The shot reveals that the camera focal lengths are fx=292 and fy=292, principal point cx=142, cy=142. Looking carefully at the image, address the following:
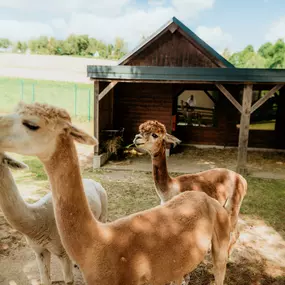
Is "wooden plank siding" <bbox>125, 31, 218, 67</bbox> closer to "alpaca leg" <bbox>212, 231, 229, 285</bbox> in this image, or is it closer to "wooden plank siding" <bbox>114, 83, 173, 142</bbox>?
"wooden plank siding" <bbox>114, 83, 173, 142</bbox>

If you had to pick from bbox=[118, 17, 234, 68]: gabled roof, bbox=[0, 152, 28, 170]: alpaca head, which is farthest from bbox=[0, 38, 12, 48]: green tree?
bbox=[0, 152, 28, 170]: alpaca head

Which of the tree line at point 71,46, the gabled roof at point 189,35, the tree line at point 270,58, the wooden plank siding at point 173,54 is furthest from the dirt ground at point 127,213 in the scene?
the tree line at point 71,46

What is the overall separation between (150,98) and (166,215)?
9854 mm

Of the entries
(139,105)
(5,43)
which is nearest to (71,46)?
(5,43)

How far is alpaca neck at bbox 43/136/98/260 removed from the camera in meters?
1.89

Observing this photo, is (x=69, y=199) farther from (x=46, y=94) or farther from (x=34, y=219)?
(x=46, y=94)

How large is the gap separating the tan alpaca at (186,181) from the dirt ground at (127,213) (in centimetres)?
51

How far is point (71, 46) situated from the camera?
250ft

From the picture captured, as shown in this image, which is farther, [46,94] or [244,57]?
[244,57]

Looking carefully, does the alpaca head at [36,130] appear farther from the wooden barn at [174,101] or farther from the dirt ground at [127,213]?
the wooden barn at [174,101]

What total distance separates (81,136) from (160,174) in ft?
8.25

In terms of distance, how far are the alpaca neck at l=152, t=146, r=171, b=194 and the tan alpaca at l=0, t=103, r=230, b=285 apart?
142 centimetres

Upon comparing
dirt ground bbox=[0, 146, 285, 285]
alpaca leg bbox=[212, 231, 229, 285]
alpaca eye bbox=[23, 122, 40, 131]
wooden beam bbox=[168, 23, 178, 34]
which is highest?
wooden beam bbox=[168, 23, 178, 34]

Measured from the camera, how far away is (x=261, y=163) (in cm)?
1029
